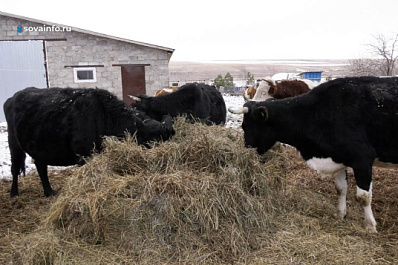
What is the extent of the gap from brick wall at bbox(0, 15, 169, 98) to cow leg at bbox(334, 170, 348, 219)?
10.9 metres

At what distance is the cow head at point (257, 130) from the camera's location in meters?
4.52

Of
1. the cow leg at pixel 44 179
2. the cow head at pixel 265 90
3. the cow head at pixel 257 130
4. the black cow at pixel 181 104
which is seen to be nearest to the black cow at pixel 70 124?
the cow leg at pixel 44 179

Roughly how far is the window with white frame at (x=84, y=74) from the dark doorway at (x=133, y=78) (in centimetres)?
124

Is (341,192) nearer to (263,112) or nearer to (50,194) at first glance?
(263,112)

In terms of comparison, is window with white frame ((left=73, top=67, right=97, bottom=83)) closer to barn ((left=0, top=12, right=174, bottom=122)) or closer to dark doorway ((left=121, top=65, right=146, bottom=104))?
barn ((left=0, top=12, right=174, bottom=122))

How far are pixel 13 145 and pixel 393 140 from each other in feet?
18.7

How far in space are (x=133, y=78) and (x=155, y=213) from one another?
38.4ft

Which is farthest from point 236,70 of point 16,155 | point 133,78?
point 16,155

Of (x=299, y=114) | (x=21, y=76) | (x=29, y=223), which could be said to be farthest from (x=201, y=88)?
(x=21, y=76)

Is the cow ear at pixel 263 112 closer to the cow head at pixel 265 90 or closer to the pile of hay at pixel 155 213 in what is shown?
the pile of hay at pixel 155 213

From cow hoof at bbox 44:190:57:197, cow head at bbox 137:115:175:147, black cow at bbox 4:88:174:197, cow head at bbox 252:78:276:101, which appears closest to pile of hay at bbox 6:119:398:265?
cow head at bbox 137:115:175:147

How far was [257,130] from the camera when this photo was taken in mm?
4547

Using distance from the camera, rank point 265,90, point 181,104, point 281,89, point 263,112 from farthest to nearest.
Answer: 1. point 265,90
2. point 281,89
3. point 181,104
4. point 263,112

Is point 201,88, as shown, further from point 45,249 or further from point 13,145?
point 45,249
